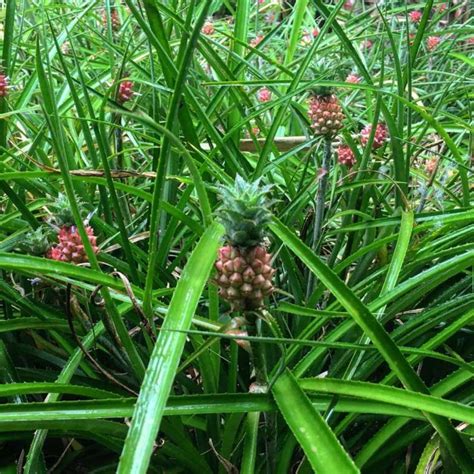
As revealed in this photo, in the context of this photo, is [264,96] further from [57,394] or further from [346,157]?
[57,394]

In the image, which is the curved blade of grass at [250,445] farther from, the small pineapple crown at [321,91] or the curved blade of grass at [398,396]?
the small pineapple crown at [321,91]

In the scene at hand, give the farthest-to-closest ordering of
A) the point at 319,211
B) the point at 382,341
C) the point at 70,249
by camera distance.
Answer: the point at 319,211, the point at 70,249, the point at 382,341

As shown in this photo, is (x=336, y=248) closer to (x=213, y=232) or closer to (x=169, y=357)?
(x=213, y=232)

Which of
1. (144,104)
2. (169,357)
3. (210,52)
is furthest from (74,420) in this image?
(144,104)

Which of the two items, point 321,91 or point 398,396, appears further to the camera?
point 321,91

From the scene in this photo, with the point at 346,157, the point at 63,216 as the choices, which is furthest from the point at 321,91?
the point at 63,216

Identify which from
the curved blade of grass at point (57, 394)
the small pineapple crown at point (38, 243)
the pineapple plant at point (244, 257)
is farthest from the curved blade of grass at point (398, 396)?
the small pineapple crown at point (38, 243)
